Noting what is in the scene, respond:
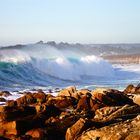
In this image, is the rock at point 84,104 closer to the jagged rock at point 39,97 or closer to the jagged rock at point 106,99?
the jagged rock at point 106,99

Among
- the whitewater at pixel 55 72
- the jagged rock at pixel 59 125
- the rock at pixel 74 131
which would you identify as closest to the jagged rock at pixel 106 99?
the jagged rock at pixel 59 125

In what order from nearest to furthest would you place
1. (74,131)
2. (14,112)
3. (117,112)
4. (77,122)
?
(74,131), (77,122), (117,112), (14,112)

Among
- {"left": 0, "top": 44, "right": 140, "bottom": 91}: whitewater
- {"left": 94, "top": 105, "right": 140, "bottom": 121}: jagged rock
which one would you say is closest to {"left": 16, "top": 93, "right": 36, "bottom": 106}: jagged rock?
{"left": 94, "top": 105, "right": 140, "bottom": 121}: jagged rock

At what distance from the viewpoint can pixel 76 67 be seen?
49844 mm

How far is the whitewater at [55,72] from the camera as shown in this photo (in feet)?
116

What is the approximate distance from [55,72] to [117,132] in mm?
35735

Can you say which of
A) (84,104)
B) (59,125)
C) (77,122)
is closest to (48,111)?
(59,125)

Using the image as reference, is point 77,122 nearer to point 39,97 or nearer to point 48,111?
point 48,111

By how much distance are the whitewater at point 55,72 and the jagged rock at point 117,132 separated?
21.9 meters

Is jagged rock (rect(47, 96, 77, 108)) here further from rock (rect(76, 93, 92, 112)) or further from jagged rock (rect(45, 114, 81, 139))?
jagged rock (rect(45, 114, 81, 139))

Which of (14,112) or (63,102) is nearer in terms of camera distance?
(14,112)

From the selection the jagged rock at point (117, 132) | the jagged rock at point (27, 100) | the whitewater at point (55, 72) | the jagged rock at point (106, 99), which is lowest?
the whitewater at point (55, 72)

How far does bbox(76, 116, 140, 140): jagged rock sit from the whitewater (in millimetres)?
21856

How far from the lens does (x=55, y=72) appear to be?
145 ft
